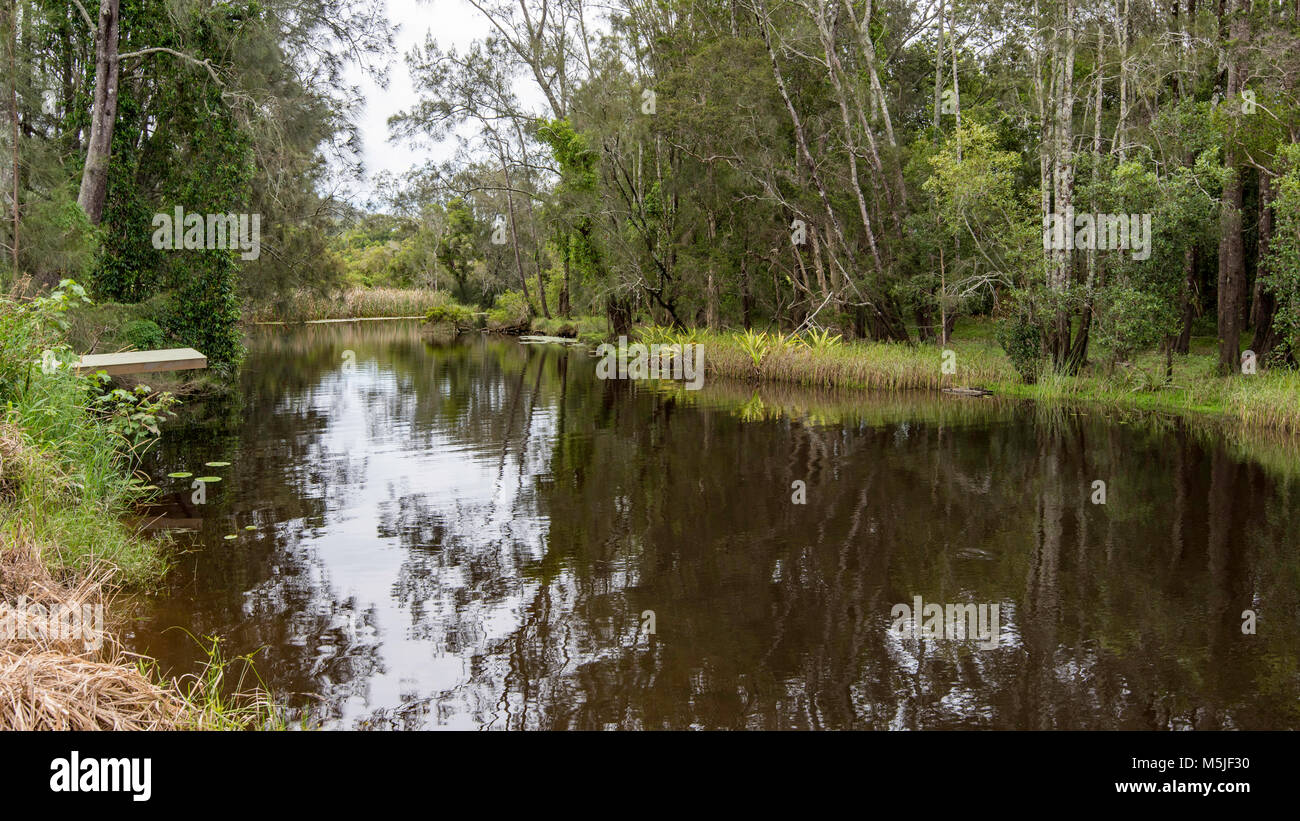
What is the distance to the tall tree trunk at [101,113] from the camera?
1667 cm

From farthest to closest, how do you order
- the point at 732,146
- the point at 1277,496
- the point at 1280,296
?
Result: the point at 732,146, the point at 1280,296, the point at 1277,496

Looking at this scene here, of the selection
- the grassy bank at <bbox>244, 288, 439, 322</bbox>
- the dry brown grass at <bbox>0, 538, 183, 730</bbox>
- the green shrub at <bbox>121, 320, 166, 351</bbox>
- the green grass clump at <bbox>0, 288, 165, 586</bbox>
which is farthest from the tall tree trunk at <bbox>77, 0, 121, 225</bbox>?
the grassy bank at <bbox>244, 288, 439, 322</bbox>

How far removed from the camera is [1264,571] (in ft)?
26.2

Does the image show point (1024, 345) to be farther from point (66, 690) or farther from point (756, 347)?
point (66, 690)

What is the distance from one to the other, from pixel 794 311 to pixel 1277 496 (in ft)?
58.6

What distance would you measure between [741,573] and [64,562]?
5.28 m

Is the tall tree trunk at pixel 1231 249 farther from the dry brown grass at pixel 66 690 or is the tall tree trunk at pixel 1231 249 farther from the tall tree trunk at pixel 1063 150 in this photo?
the dry brown grass at pixel 66 690

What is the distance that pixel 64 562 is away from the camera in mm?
6840

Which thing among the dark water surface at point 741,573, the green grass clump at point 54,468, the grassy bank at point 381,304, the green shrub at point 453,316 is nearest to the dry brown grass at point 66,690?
the dark water surface at point 741,573

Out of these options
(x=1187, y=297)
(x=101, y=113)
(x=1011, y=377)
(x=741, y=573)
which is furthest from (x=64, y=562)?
(x=1187, y=297)

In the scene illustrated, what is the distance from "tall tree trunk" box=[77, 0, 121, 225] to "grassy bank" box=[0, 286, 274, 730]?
27.8 feet
